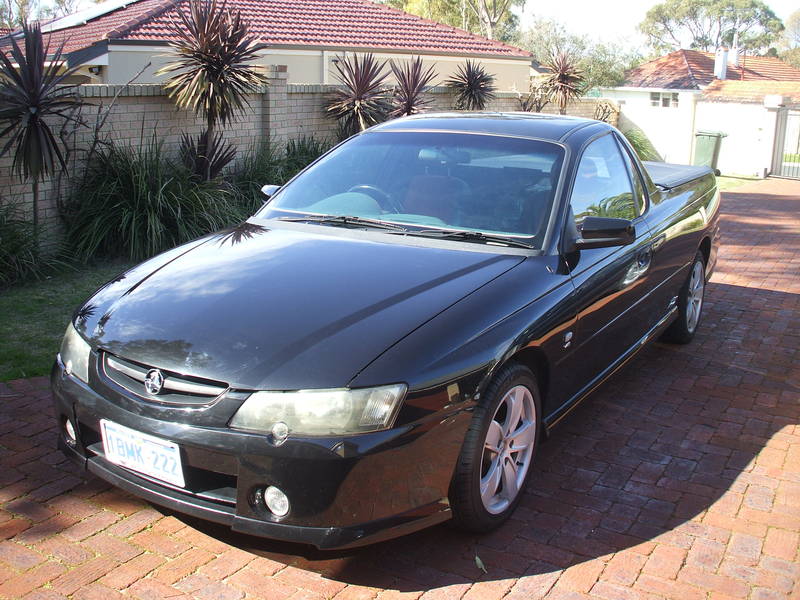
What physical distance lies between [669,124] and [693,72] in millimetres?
23729

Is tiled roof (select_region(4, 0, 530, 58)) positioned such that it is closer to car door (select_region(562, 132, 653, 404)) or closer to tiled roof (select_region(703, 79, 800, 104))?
tiled roof (select_region(703, 79, 800, 104))

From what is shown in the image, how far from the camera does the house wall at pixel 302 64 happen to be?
54.7 feet

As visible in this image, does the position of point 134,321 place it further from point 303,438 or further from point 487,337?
point 487,337

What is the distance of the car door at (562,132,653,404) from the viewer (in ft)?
13.6

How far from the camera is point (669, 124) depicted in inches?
849

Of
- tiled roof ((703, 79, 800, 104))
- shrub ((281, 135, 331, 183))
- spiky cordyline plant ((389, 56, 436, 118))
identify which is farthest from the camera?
tiled roof ((703, 79, 800, 104))

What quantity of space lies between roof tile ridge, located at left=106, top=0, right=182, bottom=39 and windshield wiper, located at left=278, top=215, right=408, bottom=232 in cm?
1385

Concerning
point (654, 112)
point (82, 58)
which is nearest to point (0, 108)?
point (82, 58)

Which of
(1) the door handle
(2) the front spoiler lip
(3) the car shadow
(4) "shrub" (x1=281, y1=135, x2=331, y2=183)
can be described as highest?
(4) "shrub" (x1=281, y1=135, x2=331, y2=183)

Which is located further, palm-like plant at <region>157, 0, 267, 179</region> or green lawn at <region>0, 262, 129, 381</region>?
palm-like plant at <region>157, 0, 267, 179</region>

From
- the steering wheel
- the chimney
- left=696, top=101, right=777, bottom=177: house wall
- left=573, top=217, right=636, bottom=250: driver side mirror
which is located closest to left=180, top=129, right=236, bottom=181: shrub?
the steering wheel

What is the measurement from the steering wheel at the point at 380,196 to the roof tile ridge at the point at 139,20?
45.2ft

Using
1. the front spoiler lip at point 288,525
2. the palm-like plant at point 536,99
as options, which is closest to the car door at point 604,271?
the front spoiler lip at point 288,525

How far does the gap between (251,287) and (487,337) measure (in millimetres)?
1047
